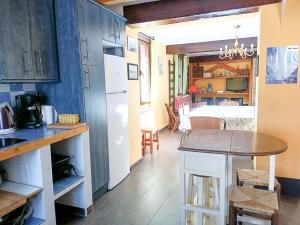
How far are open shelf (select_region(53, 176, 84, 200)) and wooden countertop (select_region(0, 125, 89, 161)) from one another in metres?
0.45

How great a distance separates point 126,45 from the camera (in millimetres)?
3295

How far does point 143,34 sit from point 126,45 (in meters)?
1.87

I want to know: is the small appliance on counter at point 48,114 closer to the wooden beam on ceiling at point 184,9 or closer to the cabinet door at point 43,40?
the cabinet door at point 43,40

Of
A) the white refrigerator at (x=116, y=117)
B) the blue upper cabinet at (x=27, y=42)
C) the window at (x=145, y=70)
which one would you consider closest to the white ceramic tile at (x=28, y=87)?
the blue upper cabinet at (x=27, y=42)

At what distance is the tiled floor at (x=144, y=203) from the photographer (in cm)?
226

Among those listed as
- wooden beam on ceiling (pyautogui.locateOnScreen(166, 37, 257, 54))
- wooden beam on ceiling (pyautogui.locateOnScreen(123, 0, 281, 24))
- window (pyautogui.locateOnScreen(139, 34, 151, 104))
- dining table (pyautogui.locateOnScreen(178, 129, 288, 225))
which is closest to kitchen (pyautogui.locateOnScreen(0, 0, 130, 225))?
wooden beam on ceiling (pyautogui.locateOnScreen(123, 0, 281, 24))

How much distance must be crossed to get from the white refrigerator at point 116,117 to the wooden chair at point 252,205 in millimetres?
1535

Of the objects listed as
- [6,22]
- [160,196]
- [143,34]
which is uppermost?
[143,34]

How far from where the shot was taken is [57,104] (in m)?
2.44

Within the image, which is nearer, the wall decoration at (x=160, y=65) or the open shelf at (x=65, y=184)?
the open shelf at (x=65, y=184)

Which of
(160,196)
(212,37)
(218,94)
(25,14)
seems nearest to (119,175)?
(160,196)

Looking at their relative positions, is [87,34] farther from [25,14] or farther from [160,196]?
[160,196]

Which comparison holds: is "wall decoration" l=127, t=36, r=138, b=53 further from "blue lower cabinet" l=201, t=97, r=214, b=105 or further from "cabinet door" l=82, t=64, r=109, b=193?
"blue lower cabinet" l=201, t=97, r=214, b=105

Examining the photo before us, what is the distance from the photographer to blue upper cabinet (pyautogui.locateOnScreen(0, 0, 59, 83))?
1.85 meters
